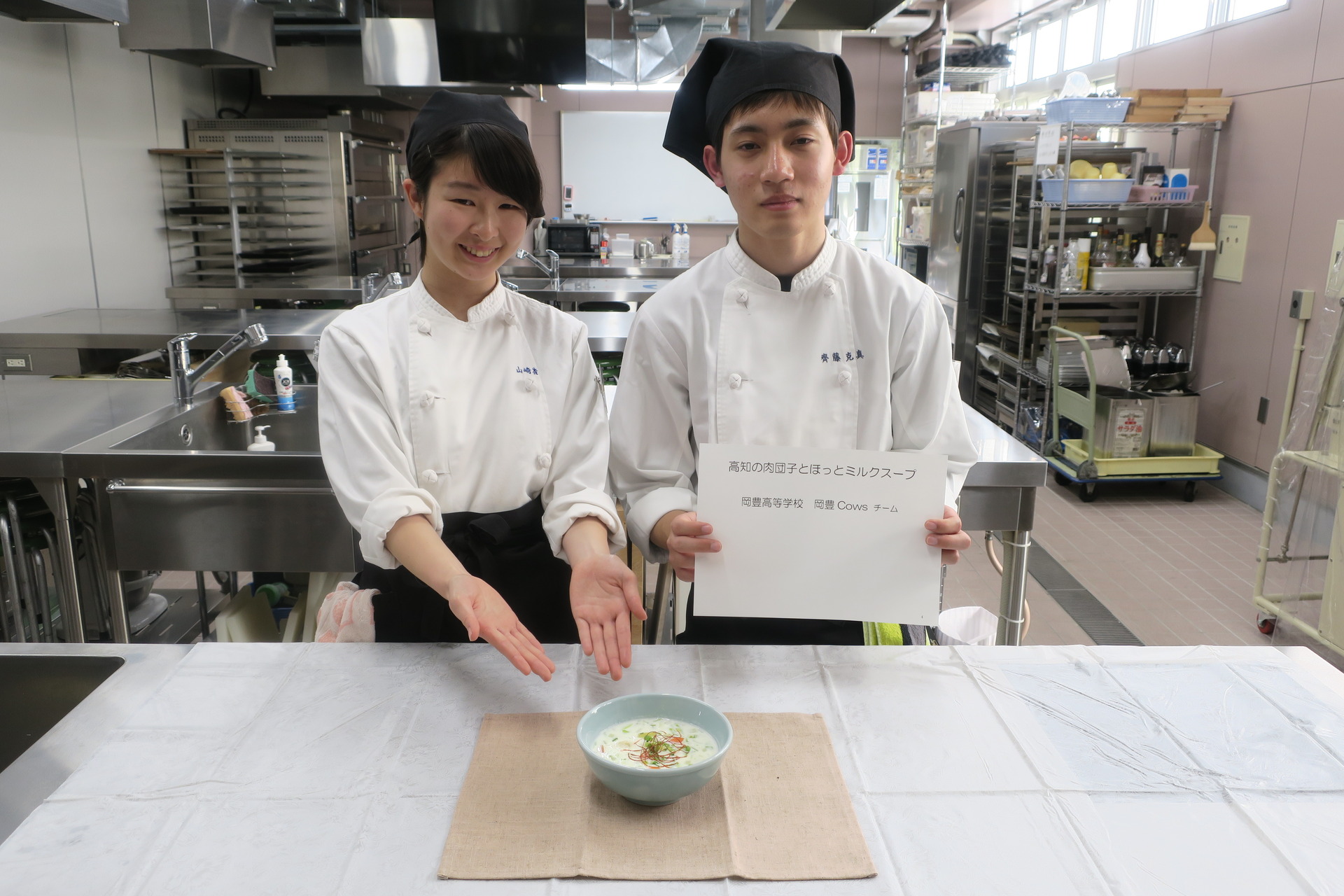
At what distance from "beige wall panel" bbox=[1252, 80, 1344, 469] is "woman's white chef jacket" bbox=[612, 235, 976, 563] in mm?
3445

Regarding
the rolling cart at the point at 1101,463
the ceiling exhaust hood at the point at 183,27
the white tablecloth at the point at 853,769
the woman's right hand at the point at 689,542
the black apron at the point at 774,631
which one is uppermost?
the ceiling exhaust hood at the point at 183,27

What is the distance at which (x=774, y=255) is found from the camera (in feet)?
4.93

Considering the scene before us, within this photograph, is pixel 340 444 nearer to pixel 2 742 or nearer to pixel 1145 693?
pixel 2 742

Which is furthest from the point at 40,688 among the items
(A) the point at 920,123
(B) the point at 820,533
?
(A) the point at 920,123

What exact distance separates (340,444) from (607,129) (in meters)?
8.32

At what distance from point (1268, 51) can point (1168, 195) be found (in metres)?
0.76

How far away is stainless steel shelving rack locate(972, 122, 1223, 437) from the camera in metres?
5.03

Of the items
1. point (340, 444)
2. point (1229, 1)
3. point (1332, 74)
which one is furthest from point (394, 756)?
point (1229, 1)

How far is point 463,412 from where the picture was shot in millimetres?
1464

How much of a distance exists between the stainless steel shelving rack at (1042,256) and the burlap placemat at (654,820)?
4.62m

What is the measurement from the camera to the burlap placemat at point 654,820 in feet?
2.88

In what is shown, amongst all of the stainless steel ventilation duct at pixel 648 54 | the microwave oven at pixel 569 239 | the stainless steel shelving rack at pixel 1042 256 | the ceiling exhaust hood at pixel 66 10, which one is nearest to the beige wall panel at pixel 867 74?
the stainless steel ventilation duct at pixel 648 54

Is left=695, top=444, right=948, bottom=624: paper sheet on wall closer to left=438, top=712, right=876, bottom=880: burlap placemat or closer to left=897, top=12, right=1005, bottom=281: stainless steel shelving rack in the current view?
left=438, top=712, right=876, bottom=880: burlap placemat

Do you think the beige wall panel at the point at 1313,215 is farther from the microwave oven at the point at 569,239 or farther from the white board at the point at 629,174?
the white board at the point at 629,174
